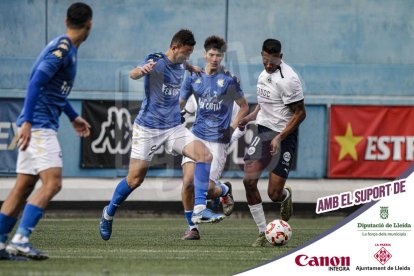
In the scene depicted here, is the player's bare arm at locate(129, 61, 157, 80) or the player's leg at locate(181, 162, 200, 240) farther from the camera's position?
the player's leg at locate(181, 162, 200, 240)

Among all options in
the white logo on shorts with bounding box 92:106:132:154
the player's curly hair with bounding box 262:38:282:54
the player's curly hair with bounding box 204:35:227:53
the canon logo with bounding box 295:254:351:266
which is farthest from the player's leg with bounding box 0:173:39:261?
the white logo on shorts with bounding box 92:106:132:154

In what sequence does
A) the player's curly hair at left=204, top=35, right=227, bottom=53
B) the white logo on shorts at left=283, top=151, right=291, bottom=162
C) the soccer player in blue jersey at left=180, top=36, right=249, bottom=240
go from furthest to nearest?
the soccer player in blue jersey at left=180, top=36, right=249, bottom=240
the player's curly hair at left=204, top=35, right=227, bottom=53
the white logo on shorts at left=283, top=151, right=291, bottom=162

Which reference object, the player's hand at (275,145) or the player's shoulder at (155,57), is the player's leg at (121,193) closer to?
the player's shoulder at (155,57)

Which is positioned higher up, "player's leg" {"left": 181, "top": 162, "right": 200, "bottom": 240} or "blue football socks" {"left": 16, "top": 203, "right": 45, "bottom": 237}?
"blue football socks" {"left": 16, "top": 203, "right": 45, "bottom": 237}

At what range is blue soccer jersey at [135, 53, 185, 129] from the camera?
42.9 ft

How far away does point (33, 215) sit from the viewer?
31.6ft

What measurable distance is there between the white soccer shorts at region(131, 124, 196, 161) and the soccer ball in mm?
1649

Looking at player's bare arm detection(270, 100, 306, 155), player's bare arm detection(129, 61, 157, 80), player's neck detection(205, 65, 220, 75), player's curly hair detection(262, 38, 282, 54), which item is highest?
player's curly hair detection(262, 38, 282, 54)

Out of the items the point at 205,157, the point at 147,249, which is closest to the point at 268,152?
the point at 205,157

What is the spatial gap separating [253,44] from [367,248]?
11.0m

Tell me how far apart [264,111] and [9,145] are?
775 centimetres

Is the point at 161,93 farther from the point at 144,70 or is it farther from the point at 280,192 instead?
the point at 280,192

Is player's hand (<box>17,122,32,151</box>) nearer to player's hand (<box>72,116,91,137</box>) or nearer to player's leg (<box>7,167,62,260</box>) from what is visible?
player's leg (<box>7,167,62,260</box>)

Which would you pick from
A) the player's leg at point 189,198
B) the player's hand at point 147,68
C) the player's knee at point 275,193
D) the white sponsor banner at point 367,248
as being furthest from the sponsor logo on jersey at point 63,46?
the player's knee at point 275,193
